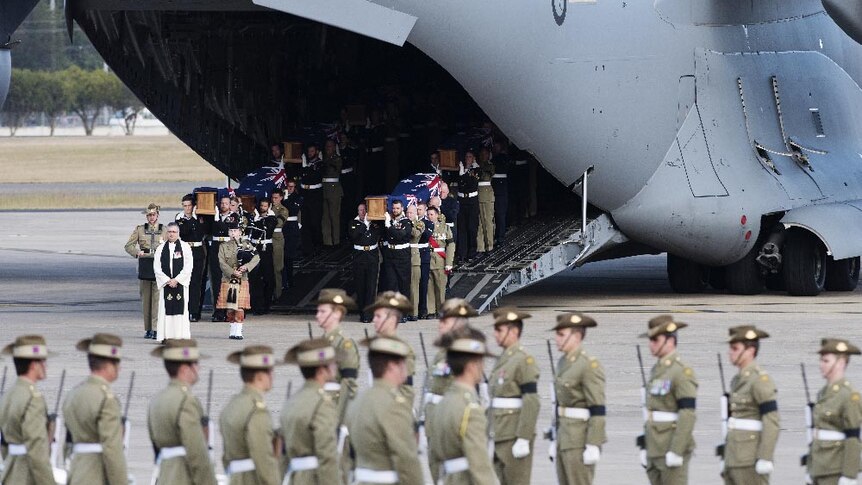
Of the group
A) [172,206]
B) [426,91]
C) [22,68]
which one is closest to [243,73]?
[426,91]

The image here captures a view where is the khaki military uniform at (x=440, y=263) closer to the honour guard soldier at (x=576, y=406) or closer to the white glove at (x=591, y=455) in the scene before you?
the honour guard soldier at (x=576, y=406)

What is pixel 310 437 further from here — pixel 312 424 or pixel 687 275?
pixel 687 275

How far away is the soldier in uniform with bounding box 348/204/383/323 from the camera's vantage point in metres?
27.4

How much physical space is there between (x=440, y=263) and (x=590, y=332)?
108 inches

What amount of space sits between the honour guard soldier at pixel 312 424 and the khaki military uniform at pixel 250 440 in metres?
0.14

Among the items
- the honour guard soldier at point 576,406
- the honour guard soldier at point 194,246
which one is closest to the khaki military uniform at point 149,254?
the honour guard soldier at point 194,246

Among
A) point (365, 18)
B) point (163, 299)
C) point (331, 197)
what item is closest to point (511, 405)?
point (163, 299)

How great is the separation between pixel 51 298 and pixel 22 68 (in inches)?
4020

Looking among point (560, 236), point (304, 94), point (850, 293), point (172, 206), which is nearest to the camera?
point (560, 236)

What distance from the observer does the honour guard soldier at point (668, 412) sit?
1400cm

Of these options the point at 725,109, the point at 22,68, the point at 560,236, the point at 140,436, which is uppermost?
the point at 22,68

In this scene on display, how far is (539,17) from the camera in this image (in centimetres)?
2770

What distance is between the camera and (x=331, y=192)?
1228 inches

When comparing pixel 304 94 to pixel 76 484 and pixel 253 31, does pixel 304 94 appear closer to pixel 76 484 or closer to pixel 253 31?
pixel 253 31
